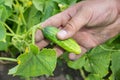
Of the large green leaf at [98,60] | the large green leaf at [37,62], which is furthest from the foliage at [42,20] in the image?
the large green leaf at [37,62]

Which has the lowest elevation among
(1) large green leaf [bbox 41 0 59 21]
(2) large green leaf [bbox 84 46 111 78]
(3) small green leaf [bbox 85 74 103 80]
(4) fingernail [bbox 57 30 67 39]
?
(3) small green leaf [bbox 85 74 103 80]

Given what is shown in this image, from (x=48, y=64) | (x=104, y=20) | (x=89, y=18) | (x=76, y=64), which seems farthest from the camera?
(x=76, y=64)

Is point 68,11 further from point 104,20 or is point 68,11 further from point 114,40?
point 114,40

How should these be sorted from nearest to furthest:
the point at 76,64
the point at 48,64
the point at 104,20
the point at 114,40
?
the point at 48,64, the point at 104,20, the point at 76,64, the point at 114,40

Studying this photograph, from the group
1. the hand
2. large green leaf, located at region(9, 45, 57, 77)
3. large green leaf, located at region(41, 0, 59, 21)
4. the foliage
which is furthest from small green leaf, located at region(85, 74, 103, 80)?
large green leaf, located at region(9, 45, 57, 77)

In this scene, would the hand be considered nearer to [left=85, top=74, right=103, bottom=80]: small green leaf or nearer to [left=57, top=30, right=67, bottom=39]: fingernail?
[left=57, top=30, right=67, bottom=39]: fingernail

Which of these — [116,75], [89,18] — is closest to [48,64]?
[89,18]

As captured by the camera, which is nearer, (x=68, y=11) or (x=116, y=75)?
(x=68, y=11)
